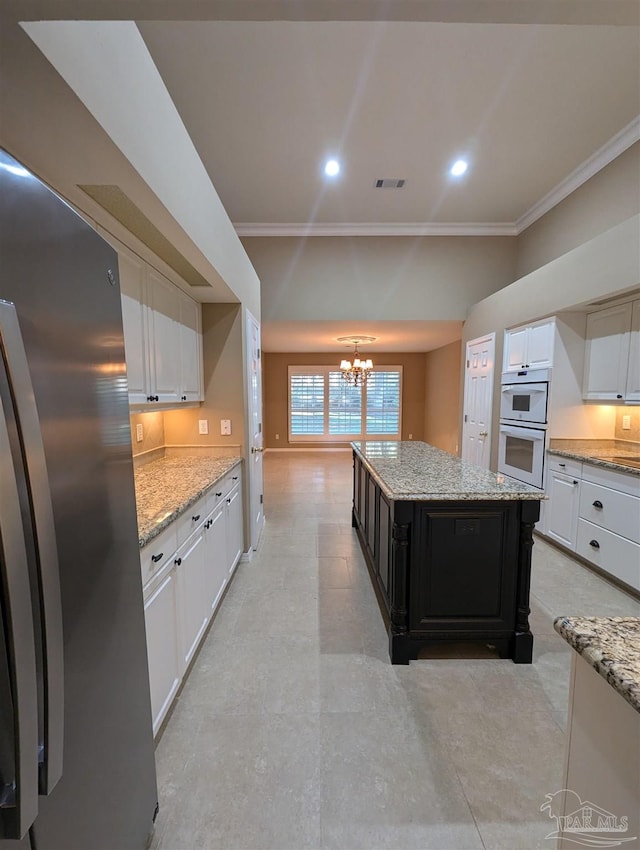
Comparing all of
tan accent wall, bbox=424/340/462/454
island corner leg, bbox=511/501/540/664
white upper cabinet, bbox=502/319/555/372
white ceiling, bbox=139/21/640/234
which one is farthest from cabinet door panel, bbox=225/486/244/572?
tan accent wall, bbox=424/340/462/454

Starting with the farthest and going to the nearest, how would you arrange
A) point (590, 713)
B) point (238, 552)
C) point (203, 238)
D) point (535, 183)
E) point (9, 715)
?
point (535, 183) → point (238, 552) → point (203, 238) → point (590, 713) → point (9, 715)

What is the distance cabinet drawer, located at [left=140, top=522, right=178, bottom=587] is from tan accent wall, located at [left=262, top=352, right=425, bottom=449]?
23.7ft

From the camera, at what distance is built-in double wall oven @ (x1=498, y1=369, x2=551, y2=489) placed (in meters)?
3.55

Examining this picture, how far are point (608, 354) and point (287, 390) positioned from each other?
6594mm

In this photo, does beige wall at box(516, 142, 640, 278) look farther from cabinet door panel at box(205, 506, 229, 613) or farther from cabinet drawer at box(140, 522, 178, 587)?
cabinet drawer at box(140, 522, 178, 587)

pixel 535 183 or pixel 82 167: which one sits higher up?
pixel 535 183

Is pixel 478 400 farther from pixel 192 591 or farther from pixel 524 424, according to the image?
pixel 192 591

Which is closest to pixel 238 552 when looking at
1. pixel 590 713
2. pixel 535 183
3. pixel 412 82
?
pixel 590 713

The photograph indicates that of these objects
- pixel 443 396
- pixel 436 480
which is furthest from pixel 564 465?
pixel 443 396

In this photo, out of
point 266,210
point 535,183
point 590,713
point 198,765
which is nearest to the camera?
point 590,713

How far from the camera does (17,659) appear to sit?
553 mm

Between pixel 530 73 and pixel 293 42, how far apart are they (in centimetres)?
168

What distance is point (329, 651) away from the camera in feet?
6.81

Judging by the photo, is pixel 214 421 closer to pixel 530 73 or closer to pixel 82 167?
pixel 82 167
